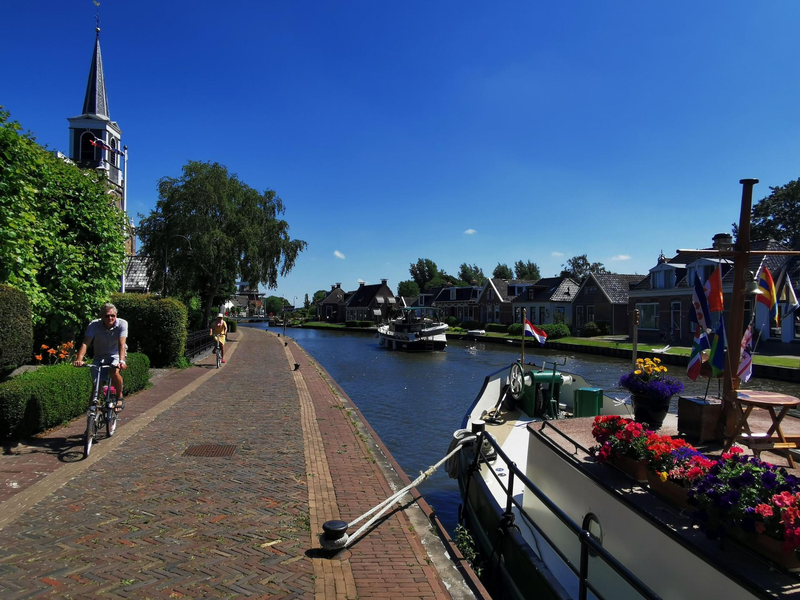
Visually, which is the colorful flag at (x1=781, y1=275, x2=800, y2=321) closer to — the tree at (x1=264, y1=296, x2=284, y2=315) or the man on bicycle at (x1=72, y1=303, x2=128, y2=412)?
the man on bicycle at (x1=72, y1=303, x2=128, y2=412)

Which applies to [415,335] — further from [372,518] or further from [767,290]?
[372,518]

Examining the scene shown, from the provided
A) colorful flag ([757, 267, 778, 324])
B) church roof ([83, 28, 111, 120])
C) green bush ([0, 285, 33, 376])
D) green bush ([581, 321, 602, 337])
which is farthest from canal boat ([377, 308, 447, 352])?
colorful flag ([757, 267, 778, 324])

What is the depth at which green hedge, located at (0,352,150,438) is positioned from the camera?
23.7ft

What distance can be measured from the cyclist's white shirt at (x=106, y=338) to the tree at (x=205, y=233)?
69.2 ft

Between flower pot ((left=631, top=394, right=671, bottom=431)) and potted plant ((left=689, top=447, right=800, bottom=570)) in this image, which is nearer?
potted plant ((left=689, top=447, right=800, bottom=570))

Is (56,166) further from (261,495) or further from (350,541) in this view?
(350,541)

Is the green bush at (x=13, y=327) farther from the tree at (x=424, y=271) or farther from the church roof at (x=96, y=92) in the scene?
the tree at (x=424, y=271)

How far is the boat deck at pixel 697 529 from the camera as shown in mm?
2873

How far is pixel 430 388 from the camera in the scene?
2127cm

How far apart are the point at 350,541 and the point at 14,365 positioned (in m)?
7.78

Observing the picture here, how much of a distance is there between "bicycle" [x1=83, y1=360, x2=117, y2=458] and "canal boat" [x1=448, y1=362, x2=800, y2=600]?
5058mm

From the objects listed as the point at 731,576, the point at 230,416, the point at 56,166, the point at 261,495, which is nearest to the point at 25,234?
the point at 56,166

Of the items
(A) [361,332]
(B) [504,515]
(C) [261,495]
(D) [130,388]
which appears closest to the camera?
(B) [504,515]

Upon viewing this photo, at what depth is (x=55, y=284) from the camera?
12281 mm
